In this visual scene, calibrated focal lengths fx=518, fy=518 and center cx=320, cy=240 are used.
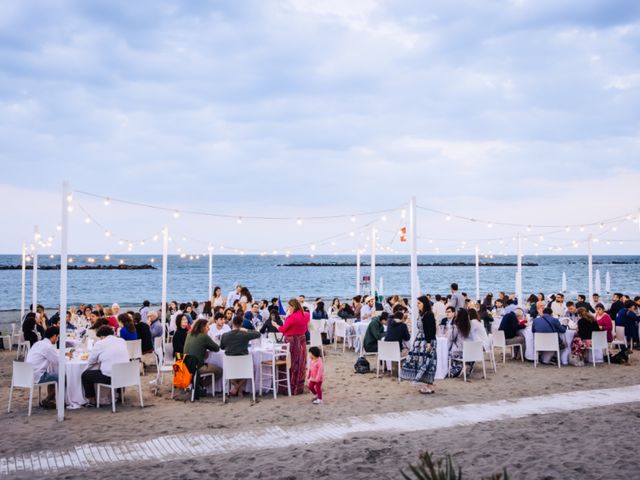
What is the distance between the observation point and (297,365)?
799cm

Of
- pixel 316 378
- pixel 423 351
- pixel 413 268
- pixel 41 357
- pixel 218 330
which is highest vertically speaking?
pixel 413 268

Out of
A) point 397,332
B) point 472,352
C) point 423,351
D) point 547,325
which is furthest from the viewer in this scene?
point 547,325

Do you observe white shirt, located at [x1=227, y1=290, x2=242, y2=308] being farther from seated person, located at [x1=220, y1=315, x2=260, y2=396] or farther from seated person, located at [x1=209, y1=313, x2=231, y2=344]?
seated person, located at [x1=220, y1=315, x2=260, y2=396]

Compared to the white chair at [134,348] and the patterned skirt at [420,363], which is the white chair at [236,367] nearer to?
the white chair at [134,348]

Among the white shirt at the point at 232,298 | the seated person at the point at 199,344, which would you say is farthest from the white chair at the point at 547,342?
the white shirt at the point at 232,298

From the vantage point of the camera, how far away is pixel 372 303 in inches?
485

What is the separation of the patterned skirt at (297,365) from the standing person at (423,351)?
1.65 metres

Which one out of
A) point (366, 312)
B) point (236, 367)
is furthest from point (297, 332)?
point (366, 312)

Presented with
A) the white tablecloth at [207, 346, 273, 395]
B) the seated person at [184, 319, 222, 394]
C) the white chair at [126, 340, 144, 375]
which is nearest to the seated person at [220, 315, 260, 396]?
the seated person at [184, 319, 222, 394]

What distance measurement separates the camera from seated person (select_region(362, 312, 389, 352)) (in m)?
9.61

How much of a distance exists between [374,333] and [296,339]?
2.07 m

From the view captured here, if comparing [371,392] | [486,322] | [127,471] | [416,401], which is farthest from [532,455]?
[486,322]

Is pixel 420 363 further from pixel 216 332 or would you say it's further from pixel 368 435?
pixel 216 332

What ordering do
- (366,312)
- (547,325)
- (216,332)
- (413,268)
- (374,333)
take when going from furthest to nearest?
1. (366,312)
2. (547,325)
3. (374,333)
4. (216,332)
5. (413,268)
